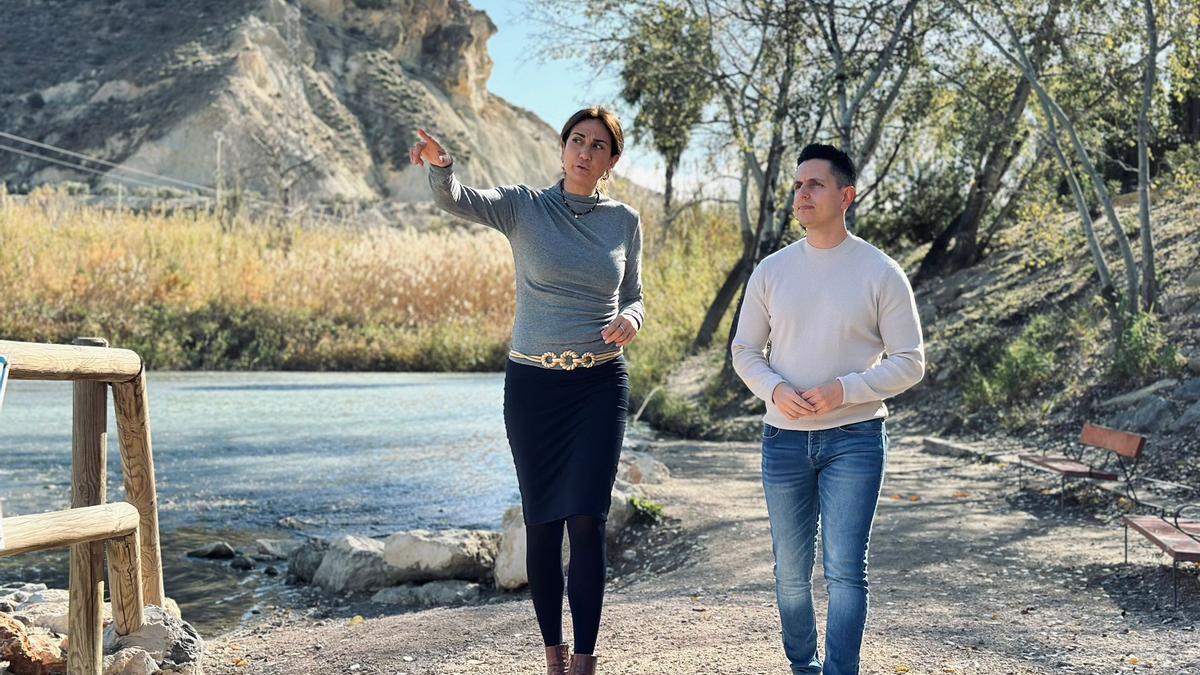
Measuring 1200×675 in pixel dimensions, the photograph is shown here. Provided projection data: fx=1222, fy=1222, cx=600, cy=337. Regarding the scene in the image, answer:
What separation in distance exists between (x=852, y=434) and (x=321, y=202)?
196ft

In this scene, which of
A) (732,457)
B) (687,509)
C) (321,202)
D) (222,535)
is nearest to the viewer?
(687,509)

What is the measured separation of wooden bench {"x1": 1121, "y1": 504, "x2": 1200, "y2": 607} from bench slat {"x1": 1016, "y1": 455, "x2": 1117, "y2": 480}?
1.81 m

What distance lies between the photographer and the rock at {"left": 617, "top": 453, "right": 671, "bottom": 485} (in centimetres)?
951

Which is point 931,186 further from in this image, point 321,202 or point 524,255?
point 321,202

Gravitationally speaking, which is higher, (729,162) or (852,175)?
(729,162)

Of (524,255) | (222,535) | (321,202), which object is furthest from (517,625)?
(321,202)

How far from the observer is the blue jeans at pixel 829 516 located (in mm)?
3332

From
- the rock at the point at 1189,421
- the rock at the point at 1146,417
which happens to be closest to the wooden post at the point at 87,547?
the rock at the point at 1189,421

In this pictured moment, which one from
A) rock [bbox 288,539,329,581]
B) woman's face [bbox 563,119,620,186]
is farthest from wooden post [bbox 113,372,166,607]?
rock [bbox 288,539,329,581]

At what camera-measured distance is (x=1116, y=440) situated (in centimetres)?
803

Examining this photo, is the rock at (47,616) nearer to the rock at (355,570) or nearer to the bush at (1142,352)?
the rock at (355,570)

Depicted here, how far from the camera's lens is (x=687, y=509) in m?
8.33

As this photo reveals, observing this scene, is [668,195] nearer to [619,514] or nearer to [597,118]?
[619,514]

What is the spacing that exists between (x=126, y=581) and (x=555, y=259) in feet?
6.49
